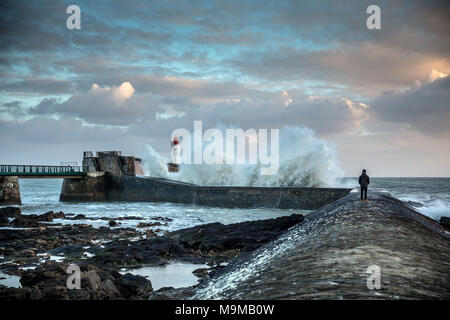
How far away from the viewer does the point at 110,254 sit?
26.2ft

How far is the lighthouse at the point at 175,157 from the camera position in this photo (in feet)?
111

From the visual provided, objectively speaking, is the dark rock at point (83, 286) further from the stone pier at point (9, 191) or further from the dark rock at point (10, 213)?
the stone pier at point (9, 191)

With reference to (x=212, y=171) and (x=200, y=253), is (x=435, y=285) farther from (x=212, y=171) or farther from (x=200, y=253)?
(x=212, y=171)

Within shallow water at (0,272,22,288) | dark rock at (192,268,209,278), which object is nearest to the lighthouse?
dark rock at (192,268,209,278)

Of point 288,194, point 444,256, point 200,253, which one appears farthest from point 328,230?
point 288,194

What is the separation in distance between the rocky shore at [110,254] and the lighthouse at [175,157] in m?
20.6

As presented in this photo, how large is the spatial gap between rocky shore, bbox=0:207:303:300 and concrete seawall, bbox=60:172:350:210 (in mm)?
9093

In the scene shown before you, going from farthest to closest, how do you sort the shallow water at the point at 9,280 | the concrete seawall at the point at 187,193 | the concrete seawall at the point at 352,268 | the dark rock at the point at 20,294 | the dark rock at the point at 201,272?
the concrete seawall at the point at 187,193
the dark rock at the point at 201,272
the shallow water at the point at 9,280
the dark rock at the point at 20,294
the concrete seawall at the point at 352,268

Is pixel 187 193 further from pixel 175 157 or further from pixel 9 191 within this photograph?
pixel 175 157

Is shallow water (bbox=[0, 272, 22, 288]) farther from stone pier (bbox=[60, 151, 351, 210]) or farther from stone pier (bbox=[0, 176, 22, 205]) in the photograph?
stone pier (bbox=[0, 176, 22, 205])

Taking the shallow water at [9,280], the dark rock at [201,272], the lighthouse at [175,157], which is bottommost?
the dark rock at [201,272]

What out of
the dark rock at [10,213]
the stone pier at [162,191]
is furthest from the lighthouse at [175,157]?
the dark rock at [10,213]

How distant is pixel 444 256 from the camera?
421 centimetres

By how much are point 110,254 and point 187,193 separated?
15001 mm
